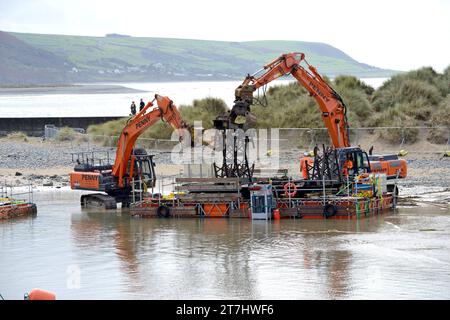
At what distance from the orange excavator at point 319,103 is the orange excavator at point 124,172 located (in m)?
3.06

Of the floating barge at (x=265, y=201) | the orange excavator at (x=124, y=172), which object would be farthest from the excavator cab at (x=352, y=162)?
the orange excavator at (x=124, y=172)

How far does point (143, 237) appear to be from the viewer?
33.0m

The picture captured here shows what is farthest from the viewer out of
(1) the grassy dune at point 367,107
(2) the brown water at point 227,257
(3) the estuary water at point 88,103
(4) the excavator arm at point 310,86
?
(3) the estuary water at point 88,103

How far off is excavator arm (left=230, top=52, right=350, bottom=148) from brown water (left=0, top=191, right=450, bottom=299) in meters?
3.76

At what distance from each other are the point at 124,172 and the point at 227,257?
12166mm

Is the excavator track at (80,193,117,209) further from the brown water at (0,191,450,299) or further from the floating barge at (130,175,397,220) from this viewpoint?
the floating barge at (130,175,397,220)

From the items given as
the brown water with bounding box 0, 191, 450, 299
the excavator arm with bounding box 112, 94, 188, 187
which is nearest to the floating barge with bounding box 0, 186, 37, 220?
the brown water with bounding box 0, 191, 450, 299

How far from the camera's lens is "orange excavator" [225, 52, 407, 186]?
37.0 m

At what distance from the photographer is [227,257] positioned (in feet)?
94.3

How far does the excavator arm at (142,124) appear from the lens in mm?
38656

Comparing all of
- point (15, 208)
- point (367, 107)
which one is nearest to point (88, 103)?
point (367, 107)

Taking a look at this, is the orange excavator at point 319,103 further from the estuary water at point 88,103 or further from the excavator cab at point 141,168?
the estuary water at point 88,103
